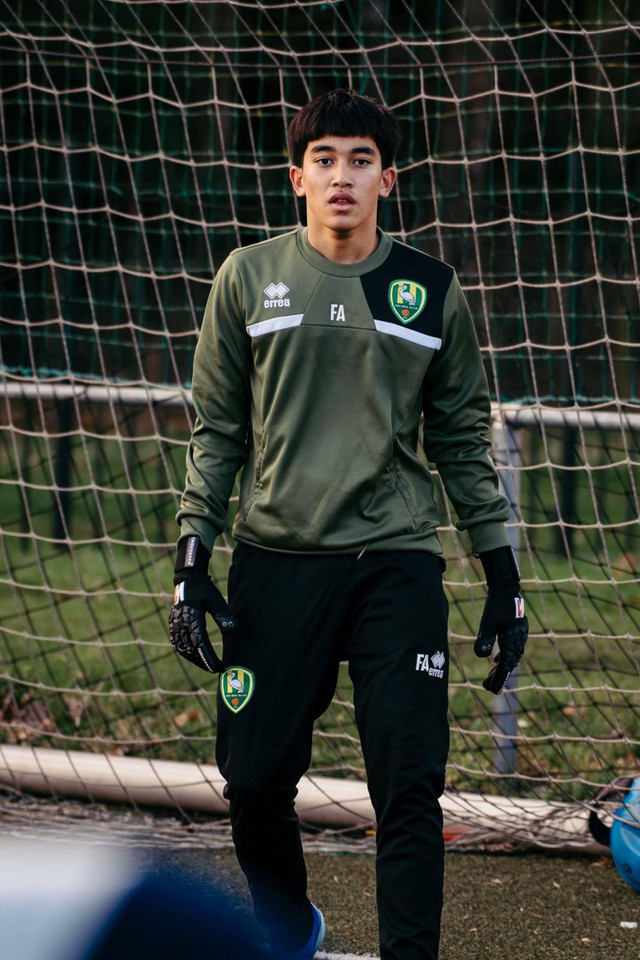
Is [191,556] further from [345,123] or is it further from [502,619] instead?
[345,123]

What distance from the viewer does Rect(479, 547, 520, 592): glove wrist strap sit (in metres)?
3.17

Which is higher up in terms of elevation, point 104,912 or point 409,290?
point 409,290

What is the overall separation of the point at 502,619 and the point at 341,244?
930 millimetres

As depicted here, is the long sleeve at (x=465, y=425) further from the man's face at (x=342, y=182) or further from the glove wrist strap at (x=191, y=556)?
the glove wrist strap at (x=191, y=556)

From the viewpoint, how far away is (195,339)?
8.58m

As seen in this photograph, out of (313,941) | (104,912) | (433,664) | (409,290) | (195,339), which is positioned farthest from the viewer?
(195,339)

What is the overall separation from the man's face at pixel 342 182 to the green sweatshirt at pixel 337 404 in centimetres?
10

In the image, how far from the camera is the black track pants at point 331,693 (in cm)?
289

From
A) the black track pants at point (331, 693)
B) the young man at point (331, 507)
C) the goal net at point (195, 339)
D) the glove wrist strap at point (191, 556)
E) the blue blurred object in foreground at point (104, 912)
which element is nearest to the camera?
the blue blurred object in foreground at point (104, 912)

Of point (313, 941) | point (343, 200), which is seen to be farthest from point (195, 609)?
point (343, 200)

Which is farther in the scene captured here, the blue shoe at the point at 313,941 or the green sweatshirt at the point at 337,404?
the blue shoe at the point at 313,941

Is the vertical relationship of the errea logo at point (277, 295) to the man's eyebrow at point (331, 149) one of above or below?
below

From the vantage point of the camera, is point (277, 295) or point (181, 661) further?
point (181, 661)

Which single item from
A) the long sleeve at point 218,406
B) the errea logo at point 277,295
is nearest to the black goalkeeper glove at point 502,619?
the long sleeve at point 218,406
